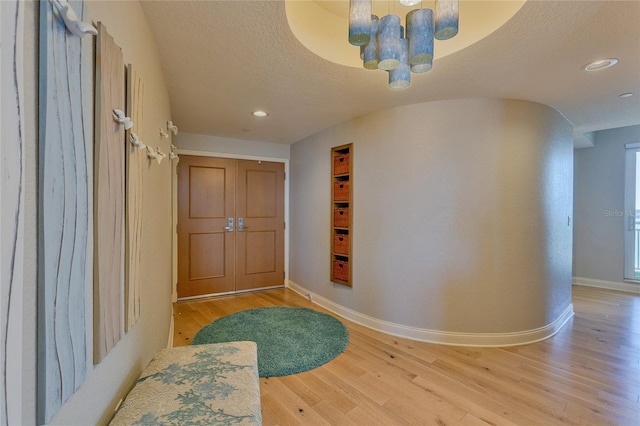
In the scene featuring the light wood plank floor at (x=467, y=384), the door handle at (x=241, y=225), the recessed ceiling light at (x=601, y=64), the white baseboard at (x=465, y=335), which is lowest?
the light wood plank floor at (x=467, y=384)

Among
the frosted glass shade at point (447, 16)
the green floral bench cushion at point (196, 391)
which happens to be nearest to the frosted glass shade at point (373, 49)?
the frosted glass shade at point (447, 16)

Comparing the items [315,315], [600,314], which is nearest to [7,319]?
[315,315]

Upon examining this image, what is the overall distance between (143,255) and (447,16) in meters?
1.81

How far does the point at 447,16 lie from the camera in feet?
4.30

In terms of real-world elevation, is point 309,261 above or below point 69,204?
below

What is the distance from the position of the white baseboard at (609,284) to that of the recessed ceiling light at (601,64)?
3.99 metres

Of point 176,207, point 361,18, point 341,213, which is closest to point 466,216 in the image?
point 341,213

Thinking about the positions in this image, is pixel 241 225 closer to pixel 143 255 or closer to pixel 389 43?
pixel 143 255

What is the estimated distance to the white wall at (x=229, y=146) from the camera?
395cm

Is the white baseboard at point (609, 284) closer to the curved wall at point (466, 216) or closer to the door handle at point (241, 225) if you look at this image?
the curved wall at point (466, 216)

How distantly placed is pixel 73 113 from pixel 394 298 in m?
2.86

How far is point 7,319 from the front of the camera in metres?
0.45

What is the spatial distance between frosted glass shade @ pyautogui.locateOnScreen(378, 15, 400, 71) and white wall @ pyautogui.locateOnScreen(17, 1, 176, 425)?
111 centimetres

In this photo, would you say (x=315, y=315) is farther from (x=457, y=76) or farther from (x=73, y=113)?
(x=73, y=113)
